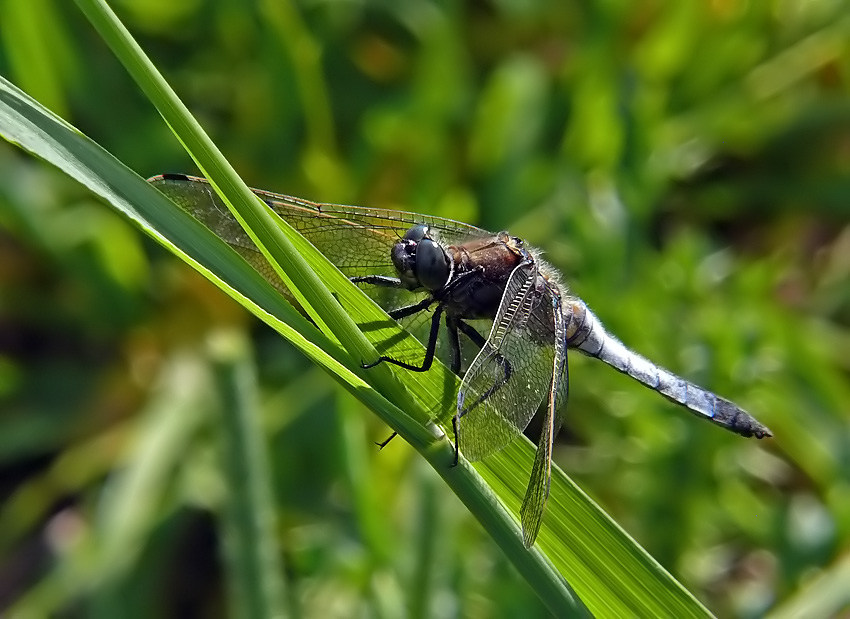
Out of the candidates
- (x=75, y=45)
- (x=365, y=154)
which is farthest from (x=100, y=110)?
(x=365, y=154)

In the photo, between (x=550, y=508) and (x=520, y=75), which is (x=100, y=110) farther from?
(x=550, y=508)

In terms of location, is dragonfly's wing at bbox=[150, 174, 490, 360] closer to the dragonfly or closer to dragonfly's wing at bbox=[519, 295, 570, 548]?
the dragonfly

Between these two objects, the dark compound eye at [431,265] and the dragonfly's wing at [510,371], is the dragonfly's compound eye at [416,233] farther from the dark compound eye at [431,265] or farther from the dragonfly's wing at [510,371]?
the dragonfly's wing at [510,371]

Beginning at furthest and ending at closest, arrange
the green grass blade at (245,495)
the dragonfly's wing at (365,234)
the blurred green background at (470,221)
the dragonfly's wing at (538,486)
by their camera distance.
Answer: the blurred green background at (470,221)
the dragonfly's wing at (365,234)
the green grass blade at (245,495)
the dragonfly's wing at (538,486)

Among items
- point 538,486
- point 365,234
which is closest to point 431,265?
point 365,234

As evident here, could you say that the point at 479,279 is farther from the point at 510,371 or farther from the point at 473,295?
the point at 510,371

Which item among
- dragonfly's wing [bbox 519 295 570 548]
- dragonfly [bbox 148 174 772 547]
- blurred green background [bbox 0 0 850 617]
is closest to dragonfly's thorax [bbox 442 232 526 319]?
dragonfly [bbox 148 174 772 547]

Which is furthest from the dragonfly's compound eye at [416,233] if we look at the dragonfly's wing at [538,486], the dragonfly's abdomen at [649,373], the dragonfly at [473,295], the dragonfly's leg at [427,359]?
the dragonfly's wing at [538,486]
